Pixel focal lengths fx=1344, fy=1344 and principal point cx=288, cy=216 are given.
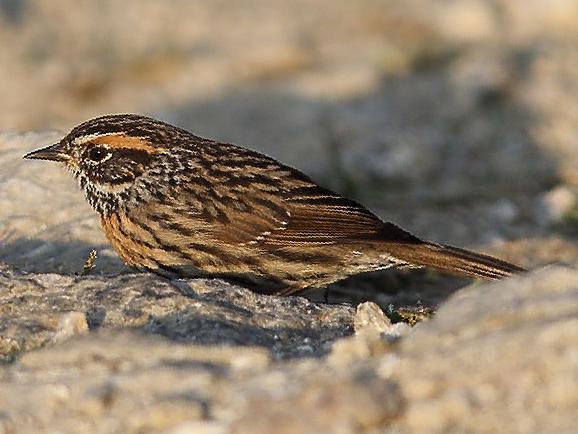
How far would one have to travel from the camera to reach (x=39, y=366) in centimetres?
539

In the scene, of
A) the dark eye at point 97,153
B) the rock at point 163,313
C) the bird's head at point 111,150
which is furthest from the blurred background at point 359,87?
the rock at point 163,313

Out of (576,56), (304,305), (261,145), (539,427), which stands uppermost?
(576,56)

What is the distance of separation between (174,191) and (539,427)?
4055mm

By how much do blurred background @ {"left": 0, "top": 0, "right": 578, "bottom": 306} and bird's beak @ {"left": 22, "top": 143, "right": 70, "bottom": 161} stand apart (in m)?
3.46

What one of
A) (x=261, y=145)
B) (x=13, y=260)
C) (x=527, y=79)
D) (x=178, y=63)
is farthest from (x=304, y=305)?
(x=178, y=63)

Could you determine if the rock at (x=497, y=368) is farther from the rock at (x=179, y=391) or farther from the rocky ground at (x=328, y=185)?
the rock at (x=179, y=391)

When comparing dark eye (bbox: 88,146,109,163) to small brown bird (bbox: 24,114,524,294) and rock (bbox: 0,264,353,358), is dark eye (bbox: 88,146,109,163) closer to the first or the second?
small brown bird (bbox: 24,114,524,294)

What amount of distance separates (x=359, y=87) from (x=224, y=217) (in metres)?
6.96

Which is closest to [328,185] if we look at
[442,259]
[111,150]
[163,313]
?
[111,150]

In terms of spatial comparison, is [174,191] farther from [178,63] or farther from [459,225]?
[178,63]

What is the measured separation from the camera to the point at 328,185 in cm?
1190

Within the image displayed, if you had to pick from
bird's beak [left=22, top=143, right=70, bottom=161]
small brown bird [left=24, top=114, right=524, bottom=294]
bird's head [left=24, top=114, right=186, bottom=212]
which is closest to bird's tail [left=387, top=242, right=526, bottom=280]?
small brown bird [left=24, top=114, right=524, bottom=294]

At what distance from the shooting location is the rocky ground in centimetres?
468

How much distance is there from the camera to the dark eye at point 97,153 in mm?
8383
